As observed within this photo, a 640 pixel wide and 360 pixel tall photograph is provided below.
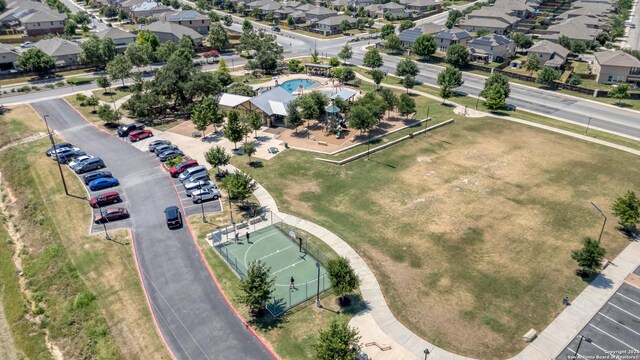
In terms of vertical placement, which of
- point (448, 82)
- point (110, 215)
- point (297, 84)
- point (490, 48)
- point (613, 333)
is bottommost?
point (613, 333)

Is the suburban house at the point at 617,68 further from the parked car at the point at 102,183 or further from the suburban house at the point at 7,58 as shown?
the suburban house at the point at 7,58

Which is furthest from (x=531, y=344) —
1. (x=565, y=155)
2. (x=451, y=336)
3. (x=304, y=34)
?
(x=304, y=34)

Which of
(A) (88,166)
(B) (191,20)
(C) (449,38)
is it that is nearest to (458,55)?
(C) (449,38)

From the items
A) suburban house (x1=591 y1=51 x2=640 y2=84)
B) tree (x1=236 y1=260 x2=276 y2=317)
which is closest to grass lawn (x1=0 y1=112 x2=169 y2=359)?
tree (x1=236 y1=260 x2=276 y2=317)

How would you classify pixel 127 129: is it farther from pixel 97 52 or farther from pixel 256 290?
pixel 256 290

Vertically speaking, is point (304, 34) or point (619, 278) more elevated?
point (304, 34)

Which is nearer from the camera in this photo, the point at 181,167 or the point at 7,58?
the point at 181,167

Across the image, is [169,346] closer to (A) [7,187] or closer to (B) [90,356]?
(B) [90,356]

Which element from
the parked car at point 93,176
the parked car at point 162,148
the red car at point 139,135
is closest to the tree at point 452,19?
the red car at point 139,135
